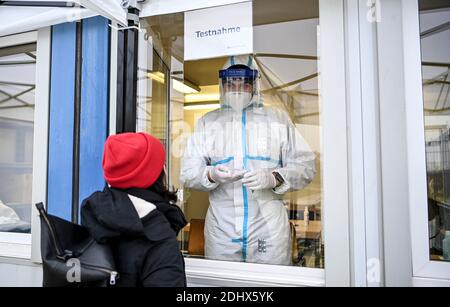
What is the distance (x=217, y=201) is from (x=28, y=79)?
4.61 ft

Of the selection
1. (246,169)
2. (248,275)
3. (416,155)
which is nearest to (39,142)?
(246,169)

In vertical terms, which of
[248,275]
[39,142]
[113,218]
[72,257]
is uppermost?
[39,142]

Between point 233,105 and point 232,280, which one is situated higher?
point 233,105

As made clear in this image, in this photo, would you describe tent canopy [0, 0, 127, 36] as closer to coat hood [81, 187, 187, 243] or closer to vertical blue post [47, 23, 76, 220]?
vertical blue post [47, 23, 76, 220]

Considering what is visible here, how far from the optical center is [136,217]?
3.62 ft

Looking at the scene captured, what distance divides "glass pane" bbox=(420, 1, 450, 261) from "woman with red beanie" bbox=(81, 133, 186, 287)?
1.02m

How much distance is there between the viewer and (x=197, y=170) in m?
1.97

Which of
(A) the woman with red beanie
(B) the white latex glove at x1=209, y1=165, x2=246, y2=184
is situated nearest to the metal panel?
(B) the white latex glove at x1=209, y1=165, x2=246, y2=184

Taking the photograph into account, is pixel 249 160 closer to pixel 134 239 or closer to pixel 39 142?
pixel 134 239

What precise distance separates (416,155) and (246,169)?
810mm

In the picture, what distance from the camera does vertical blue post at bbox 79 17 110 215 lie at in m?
→ 1.88

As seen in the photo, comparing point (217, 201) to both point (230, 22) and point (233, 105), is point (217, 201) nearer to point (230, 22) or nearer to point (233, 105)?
point (233, 105)
